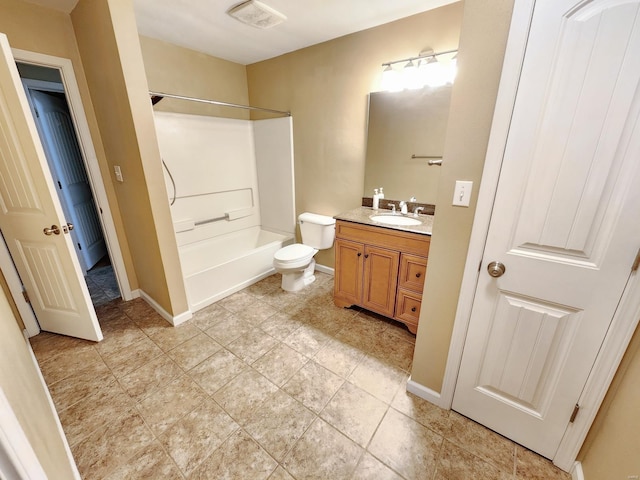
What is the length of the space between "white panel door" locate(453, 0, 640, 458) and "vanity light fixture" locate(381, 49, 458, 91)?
1152mm

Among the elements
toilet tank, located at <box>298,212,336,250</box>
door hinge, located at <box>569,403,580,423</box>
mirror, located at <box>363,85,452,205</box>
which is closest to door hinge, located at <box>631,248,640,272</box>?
door hinge, located at <box>569,403,580,423</box>

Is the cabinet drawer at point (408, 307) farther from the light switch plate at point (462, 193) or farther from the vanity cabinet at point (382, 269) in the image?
the light switch plate at point (462, 193)

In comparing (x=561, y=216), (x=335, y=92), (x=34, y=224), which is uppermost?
(x=335, y=92)

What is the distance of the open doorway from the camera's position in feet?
8.41

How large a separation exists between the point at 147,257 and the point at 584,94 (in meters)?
2.80

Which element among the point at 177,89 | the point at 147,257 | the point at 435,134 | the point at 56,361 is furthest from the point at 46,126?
the point at 435,134

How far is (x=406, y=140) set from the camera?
7.45 feet

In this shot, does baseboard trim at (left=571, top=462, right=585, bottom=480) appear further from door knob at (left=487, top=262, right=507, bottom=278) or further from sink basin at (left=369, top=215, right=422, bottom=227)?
sink basin at (left=369, top=215, right=422, bottom=227)

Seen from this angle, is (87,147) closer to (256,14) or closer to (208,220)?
(208,220)

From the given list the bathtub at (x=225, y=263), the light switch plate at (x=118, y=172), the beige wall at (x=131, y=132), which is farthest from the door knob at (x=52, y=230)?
the bathtub at (x=225, y=263)

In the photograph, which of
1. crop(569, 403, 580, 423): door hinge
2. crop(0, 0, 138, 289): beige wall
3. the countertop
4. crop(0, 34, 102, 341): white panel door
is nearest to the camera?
crop(569, 403, 580, 423): door hinge

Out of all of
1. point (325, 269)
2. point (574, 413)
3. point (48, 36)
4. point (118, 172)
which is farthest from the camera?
point (325, 269)

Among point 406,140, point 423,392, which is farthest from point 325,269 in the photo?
point 423,392

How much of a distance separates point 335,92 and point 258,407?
2.69 metres
